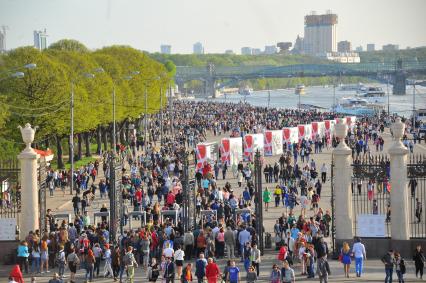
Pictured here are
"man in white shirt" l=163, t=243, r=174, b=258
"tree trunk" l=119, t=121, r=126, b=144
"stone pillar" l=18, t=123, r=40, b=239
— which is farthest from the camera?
"tree trunk" l=119, t=121, r=126, b=144

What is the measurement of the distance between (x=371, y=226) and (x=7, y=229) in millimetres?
9867

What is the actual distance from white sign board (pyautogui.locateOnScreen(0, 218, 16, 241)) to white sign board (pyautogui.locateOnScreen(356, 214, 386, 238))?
935 cm

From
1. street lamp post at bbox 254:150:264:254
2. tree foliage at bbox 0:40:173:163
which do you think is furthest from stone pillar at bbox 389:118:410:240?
tree foliage at bbox 0:40:173:163

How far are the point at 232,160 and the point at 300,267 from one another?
967 inches

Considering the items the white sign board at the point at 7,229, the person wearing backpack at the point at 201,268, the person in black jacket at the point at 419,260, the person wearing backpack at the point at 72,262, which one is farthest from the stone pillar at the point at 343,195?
the white sign board at the point at 7,229

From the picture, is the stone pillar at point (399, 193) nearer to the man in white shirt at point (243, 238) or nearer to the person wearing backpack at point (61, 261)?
the man in white shirt at point (243, 238)

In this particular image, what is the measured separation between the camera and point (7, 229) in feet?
93.4

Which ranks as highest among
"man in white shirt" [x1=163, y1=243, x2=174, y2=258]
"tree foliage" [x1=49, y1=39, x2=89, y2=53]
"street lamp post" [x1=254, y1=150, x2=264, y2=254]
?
"tree foliage" [x1=49, y1=39, x2=89, y2=53]

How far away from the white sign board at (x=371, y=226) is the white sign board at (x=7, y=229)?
9.35 metres

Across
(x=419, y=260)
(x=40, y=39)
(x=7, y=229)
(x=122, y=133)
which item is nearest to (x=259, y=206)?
(x=419, y=260)

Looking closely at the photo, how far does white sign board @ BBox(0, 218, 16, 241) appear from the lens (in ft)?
93.2

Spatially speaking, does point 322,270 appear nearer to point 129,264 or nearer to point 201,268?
point 201,268

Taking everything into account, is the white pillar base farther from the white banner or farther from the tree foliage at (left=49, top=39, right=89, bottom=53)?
the tree foliage at (left=49, top=39, right=89, bottom=53)

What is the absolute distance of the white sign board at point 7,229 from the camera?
93.2 ft
